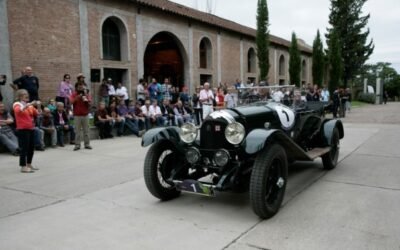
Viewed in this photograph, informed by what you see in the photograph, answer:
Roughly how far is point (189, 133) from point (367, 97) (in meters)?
42.8

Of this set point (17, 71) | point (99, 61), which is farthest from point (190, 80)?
point (17, 71)

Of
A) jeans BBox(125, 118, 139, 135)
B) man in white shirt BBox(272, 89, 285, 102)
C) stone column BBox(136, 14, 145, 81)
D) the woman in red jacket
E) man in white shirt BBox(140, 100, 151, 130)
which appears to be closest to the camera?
man in white shirt BBox(272, 89, 285, 102)

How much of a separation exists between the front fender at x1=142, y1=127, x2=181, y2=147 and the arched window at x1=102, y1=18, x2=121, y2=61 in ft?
34.6

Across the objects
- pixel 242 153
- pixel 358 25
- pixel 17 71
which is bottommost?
pixel 242 153

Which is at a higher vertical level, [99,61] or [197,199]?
[99,61]

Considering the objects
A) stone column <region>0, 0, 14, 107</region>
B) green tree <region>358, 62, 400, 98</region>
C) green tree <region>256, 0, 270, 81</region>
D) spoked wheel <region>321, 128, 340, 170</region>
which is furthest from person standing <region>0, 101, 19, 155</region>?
green tree <region>358, 62, 400, 98</region>

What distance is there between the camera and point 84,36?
521 inches

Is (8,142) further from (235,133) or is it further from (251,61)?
(251,61)

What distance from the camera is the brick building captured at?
11.3 m

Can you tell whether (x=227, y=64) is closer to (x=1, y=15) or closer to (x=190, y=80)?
(x=190, y=80)

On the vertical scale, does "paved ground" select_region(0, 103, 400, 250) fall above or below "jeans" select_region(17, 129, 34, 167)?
below

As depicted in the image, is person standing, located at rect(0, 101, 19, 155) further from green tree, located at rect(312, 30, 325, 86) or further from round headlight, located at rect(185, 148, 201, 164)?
green tree, located at rect(312, 30, 325, 86)

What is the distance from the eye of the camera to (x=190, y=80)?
1925 centimetres

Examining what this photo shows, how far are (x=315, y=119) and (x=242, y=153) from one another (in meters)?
2.69
